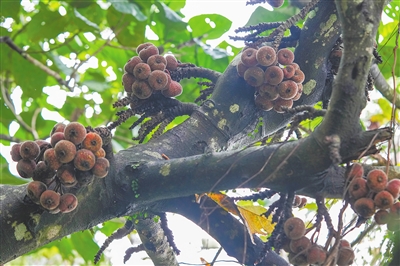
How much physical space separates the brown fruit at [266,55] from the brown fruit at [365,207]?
1.85 feet

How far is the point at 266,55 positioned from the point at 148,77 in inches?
14.5

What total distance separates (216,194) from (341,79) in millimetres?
508

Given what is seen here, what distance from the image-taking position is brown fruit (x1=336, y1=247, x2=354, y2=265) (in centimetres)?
106

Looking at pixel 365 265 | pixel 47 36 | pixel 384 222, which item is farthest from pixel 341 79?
pixel 47 36

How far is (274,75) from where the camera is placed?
4.86 feet

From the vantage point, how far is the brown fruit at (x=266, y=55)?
4.75ft

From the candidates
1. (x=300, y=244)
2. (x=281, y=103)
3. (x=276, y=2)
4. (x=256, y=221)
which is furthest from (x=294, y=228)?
(x=276, y=2)

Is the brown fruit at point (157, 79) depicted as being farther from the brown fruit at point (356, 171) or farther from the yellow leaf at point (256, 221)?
the brown fruit at point (356, 171)

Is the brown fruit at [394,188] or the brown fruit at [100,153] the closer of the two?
the brown fruit at [394,188]

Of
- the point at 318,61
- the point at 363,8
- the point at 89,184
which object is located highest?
the point at 318,61

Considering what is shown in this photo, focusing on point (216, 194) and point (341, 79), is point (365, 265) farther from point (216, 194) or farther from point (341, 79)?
point (341, 79)

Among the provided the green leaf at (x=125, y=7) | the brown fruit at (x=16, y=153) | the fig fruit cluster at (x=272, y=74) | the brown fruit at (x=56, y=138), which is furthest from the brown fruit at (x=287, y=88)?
the green leaf at (x=125, y=7)

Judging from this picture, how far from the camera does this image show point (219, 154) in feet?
3.82

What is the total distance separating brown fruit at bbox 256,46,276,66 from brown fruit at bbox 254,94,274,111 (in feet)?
0.42
